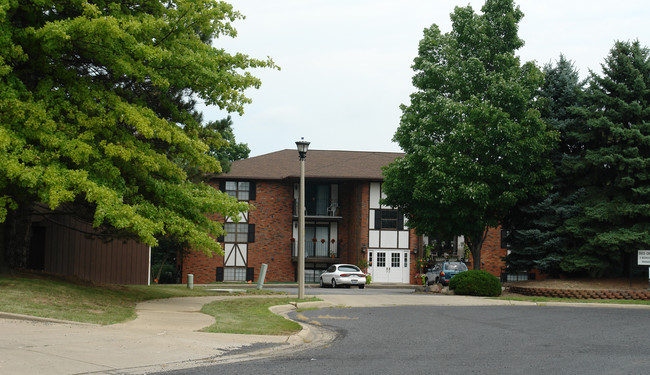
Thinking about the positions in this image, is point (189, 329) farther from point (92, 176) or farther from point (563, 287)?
point (563, 287)

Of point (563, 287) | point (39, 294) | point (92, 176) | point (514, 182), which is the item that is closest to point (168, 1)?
point (92, 176)

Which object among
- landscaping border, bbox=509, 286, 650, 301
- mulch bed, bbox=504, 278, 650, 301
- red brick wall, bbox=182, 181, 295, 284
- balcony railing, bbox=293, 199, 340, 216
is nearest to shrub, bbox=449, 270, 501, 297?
mulch bed, bbox=504, 278, 650, 301

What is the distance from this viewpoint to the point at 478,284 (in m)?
25.1

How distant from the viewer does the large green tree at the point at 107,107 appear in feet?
49.2

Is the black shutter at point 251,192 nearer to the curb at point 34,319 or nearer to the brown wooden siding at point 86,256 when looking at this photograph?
the brown wooden siding at point 86,256

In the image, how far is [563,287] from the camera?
26219mm

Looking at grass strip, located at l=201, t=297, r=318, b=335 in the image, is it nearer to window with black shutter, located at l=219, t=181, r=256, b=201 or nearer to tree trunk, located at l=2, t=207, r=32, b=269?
tree trunk, located at l=2, t=207, r=32, b=269

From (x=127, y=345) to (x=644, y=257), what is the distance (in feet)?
68.0

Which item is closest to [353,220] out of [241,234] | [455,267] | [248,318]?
[241,234]

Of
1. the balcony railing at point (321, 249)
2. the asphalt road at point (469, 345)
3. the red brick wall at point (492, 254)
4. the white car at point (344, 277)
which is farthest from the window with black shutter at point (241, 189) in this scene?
the asphalt road at point (469, 345)

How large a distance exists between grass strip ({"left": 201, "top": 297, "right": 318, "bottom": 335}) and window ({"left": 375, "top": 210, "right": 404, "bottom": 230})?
2757cm

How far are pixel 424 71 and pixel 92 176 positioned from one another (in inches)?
756

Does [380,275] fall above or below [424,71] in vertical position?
below

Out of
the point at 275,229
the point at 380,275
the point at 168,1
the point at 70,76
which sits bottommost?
the point at 380,275
